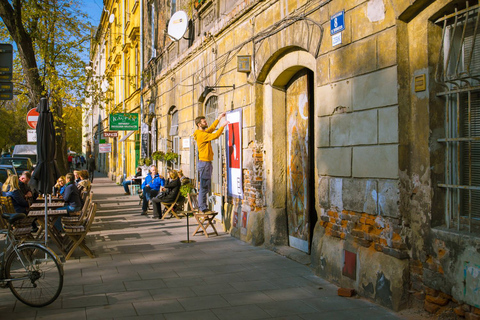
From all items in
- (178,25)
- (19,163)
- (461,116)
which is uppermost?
(178,25)

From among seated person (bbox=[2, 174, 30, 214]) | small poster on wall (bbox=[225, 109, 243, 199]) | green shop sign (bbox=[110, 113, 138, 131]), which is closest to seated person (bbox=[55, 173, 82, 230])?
seated person (bbox=[2, 174, 30, 214])

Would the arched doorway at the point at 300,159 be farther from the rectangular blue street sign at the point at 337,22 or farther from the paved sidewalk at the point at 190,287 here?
the rectangular blue street sign at the point at 337,22

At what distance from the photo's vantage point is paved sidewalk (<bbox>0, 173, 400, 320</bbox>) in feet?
17.3

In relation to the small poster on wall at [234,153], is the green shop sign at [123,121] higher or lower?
higher

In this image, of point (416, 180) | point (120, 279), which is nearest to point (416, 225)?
point (416, 180)

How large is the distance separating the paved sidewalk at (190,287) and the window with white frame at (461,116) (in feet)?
4.44

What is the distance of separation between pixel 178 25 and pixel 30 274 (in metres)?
10.5

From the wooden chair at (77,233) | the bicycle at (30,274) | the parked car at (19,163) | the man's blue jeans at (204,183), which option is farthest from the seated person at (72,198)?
the parked car at (19,163)

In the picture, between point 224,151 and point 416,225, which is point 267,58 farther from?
point 416,225

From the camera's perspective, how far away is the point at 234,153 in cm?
1038

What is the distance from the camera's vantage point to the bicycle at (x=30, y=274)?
552 cm

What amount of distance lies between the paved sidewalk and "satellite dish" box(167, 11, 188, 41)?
714cm

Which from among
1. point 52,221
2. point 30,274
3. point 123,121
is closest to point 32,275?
point 30,274

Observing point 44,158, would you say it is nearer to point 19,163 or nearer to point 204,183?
point 204,183
